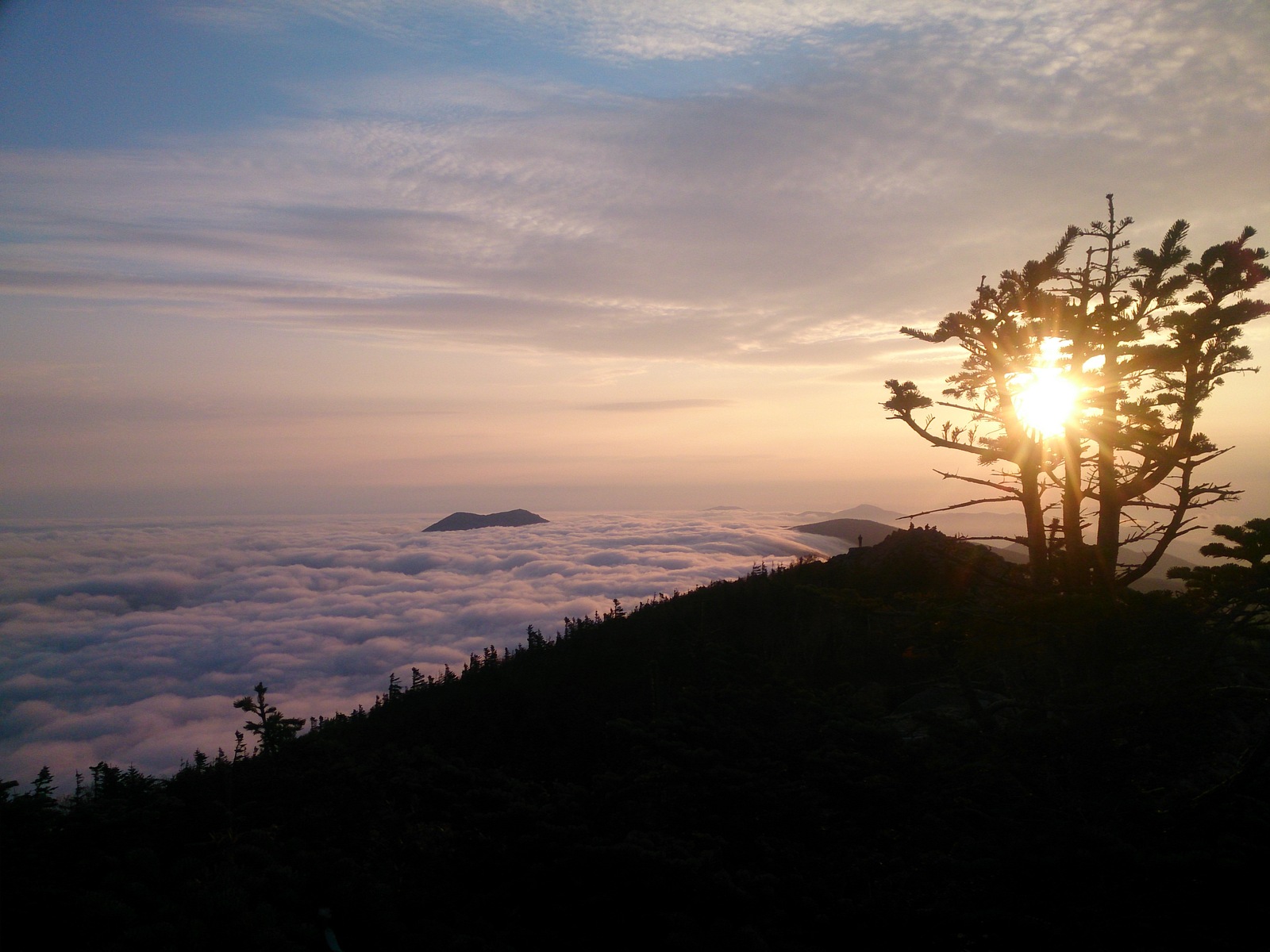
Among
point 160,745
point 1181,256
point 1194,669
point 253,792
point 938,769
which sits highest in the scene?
point 1181,256

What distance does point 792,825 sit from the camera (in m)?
7.84

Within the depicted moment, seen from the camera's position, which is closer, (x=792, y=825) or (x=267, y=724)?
(x=792, y=825)

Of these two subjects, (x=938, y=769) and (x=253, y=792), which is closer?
(x=938, y=769)

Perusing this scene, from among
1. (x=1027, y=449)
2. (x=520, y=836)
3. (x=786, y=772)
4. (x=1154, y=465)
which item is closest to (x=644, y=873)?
(x=520, y=836)

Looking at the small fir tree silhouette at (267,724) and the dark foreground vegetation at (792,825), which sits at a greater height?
the dark foreground vegetation at (792,825)

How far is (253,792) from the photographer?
903cm

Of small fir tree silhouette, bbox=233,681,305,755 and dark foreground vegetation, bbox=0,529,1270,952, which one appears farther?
small fir tree silhouette, bbox=233,681,305,755

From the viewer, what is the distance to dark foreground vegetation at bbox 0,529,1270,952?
5.26 m

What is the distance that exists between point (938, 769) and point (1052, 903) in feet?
9.09

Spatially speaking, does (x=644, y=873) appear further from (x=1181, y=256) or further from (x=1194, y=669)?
(x=1181, y=256)

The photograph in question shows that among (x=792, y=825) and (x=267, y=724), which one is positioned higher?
(x=792, y=825)

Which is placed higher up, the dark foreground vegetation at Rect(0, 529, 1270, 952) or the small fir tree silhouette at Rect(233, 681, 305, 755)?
the dark foreground vegetation at Rect(0, 529, 1270, 952)

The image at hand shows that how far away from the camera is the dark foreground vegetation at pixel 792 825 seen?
526cm

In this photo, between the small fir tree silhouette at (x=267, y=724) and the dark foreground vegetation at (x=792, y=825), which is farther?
the small fir tree silhouette at (x=267, y=724)
